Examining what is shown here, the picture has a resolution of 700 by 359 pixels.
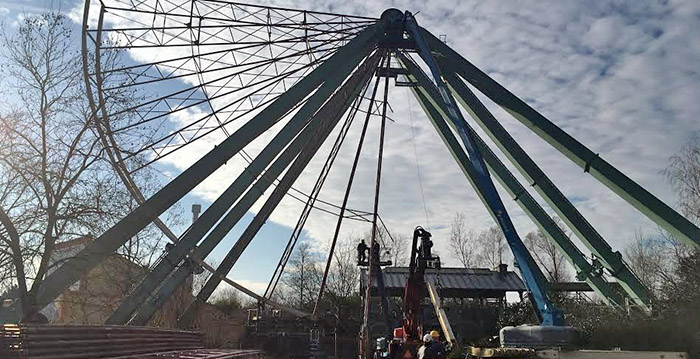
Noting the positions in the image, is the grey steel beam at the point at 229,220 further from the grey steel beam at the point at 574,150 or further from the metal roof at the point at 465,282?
the metal roof at the point at 465,282

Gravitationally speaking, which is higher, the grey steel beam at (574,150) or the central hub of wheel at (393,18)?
the central hub of wheel at (393,18)

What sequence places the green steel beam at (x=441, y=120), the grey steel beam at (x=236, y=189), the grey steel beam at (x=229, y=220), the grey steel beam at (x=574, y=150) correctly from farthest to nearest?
the green steel beam at (x=441, y=120) < the grey steel beam at (x=574, y=150) < the grey steel beam at (x=229, y=220) < the grey steel beam at (x=236, y=189)

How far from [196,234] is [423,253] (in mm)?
7202

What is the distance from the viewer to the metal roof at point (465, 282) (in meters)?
35.2

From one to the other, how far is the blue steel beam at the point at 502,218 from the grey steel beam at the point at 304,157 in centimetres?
244

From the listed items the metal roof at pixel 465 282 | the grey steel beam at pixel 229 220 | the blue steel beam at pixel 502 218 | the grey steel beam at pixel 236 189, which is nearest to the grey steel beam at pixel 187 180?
the grey steel beam at pixel 236 189

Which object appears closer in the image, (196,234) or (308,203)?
(196,234)

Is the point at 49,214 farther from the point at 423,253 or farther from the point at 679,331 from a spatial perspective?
the point at 679,331

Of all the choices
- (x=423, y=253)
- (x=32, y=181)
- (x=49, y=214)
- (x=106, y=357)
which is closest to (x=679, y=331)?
(x=423, y=253)

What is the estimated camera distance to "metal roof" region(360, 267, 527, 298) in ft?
115

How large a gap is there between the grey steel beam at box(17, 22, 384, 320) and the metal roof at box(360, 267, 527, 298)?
1720 cm

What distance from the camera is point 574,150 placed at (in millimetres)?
19938

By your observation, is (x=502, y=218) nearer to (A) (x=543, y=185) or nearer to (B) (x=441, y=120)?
(A) (x=543, y=185)

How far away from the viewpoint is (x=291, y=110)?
19.2 m
